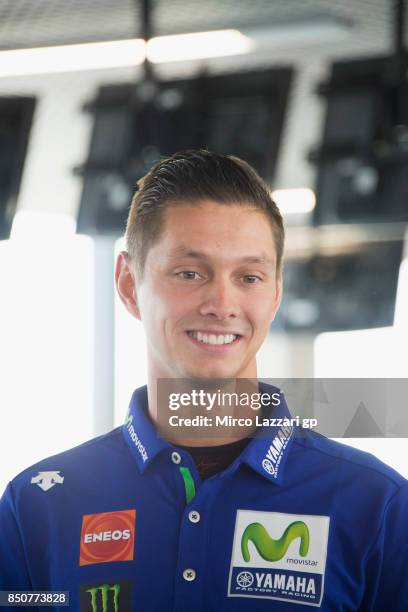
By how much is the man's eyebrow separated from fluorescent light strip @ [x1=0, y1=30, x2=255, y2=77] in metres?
1.85

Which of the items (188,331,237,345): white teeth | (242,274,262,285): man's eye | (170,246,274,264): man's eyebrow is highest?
(170,246,274,264): man's eyebrow

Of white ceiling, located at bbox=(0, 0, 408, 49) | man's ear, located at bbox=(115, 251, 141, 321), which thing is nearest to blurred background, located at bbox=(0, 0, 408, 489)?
white ceiling, located at bbox=(0, 0, 408, 49)

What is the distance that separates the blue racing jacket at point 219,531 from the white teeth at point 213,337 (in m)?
0.09

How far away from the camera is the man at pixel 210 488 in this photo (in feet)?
2.28

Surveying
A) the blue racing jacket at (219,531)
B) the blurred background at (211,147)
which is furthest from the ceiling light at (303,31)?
the blue racing jacket at (219,531)

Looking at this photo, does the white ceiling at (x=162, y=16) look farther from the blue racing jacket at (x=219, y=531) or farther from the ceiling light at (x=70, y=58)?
the blue racing jacket at (x=219, y=531)

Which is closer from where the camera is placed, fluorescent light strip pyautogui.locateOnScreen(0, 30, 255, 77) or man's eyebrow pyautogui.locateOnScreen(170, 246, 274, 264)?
man's eyebrow pyautogui.locateOnScreen(170, 246, 274, 264)

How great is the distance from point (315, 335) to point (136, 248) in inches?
80.4

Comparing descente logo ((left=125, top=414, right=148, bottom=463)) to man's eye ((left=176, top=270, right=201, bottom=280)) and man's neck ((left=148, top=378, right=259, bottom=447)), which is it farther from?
man's eye ((left=176, top=270, right=201, bottom=280))

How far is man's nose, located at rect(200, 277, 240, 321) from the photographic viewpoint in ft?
2.34

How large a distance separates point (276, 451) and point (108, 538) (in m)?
0.16

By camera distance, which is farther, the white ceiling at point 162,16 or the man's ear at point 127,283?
the white ceiling at point 162,16

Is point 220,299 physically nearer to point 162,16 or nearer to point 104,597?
point 104,597

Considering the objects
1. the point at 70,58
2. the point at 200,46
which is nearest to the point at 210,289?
the point at 200,46
